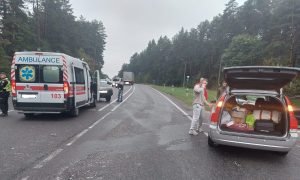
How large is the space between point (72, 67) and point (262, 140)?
23.4 feet

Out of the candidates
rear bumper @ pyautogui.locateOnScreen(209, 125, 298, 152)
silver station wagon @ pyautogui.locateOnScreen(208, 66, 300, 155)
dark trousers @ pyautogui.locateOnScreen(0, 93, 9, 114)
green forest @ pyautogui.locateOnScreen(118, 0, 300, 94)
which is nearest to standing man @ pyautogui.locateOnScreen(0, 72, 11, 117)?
dark trousers @ pyautogui.locateOnScreen(0, 93, 9, 114)

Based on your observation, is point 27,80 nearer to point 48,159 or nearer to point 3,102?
point 3,102

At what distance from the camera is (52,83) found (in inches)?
316

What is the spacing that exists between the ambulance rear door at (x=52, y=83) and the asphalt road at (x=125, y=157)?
4.07ft

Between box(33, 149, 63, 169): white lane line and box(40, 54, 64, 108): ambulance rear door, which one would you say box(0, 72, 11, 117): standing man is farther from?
box(33, 149, 63, 169): white lane line

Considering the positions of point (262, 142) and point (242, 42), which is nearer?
point (262, 142)

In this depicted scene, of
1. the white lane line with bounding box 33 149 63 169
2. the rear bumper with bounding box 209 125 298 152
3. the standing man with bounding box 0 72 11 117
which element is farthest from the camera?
the standing man with bounding box 0 72 11 117

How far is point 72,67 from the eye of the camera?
8672mm

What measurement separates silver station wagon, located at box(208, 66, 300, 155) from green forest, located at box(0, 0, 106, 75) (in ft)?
22.2

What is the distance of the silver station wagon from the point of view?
441cm

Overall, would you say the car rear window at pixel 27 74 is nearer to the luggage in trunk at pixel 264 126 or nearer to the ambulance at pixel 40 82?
the ambulance at pixel 40 82

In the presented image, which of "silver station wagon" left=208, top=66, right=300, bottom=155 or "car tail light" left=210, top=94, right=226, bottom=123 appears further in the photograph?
"car tail light" left=210, top=94, right=226, bottom=123

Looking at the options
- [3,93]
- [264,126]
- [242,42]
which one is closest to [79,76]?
[3,93]

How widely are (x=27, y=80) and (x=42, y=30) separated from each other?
1583 inches
